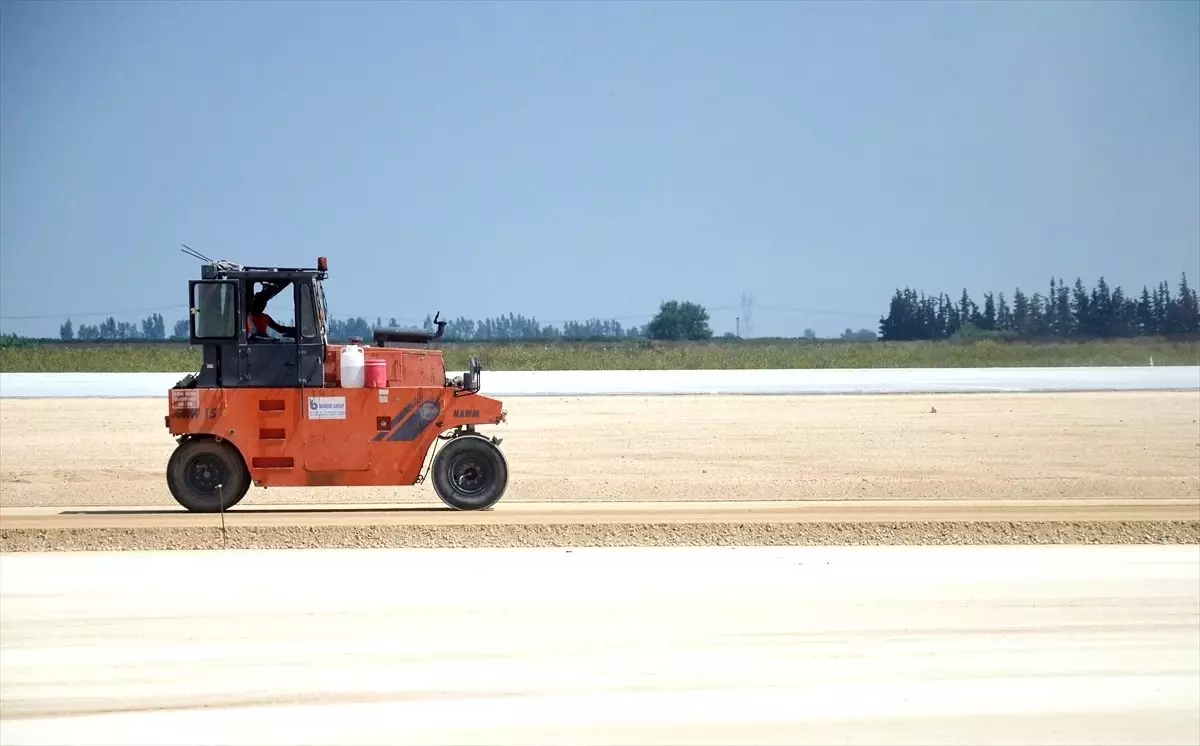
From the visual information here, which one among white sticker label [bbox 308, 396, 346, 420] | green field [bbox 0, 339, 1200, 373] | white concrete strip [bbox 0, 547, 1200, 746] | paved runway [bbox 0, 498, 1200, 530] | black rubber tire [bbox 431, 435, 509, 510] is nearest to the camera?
white concrete strip [bbox 0, 547, 1200, 746]

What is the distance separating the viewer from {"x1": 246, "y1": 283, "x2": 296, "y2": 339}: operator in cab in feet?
43.4

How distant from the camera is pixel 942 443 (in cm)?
2198

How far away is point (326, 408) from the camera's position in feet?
42.7

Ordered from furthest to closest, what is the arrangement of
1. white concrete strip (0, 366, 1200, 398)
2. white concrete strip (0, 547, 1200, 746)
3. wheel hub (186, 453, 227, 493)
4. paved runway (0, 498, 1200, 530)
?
white concrete strip (0, 366, 1200, 398) → wheel hub (186, 453, 227, 493) → paved runway (0, 498, 1200, 530) → white concrete strip (0, 547, 1200, 746)

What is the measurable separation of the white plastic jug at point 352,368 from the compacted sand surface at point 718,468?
4.58 ft

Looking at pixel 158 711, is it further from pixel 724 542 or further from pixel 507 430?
pixel 507 430

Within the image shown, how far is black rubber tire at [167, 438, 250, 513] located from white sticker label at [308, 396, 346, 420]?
93 centimetres

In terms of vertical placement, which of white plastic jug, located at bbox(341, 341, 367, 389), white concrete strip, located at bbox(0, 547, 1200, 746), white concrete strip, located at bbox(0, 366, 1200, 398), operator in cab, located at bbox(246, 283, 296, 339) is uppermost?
operator in cab, located at bbox(246, 283, 296, 339)

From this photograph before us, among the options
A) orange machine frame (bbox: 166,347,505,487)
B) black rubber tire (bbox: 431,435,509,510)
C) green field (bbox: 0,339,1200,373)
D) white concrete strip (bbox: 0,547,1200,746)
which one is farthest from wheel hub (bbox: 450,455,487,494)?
green field (bbox: 0,339,1200,373)

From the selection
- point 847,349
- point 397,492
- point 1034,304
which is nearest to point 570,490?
point 397,492

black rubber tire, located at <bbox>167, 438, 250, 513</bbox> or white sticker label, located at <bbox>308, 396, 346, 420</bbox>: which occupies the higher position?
white sticker label, located at <bbox>308, 396, 346, 420</bbox>

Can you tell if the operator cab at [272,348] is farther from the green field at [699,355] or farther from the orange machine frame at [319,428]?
the green field at [699,355]

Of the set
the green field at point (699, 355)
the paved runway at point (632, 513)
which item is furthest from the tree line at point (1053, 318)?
the paved runway at point (632, 513)

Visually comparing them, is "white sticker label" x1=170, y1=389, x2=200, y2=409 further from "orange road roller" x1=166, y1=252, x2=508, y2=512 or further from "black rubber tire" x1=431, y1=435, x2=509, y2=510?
"black rubber tire" x1=431, y1=435, x2=509, y2=510
